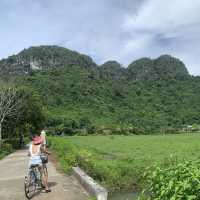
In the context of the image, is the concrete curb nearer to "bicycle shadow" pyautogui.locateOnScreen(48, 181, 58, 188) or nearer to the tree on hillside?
"bicycle shadow" pyautogui.locateOnScreen(48, 181, 58, 188)

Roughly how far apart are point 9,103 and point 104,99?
6526cm

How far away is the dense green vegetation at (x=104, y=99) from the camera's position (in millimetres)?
84312

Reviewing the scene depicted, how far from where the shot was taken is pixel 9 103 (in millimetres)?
38469

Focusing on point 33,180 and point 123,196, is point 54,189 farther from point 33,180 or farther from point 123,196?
point 123,196

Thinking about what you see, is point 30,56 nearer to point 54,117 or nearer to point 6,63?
point 6,63

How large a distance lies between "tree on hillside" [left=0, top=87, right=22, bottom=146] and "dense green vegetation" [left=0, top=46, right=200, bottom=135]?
29.7 metres

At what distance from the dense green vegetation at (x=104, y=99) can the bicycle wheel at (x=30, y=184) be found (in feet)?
203

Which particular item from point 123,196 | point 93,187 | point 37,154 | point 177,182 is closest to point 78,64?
point 123,196

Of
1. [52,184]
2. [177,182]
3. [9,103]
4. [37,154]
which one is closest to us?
[177,182]

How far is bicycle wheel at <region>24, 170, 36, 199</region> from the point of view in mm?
11086

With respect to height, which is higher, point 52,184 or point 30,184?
point 30,184

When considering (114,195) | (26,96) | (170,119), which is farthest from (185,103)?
(114,195)

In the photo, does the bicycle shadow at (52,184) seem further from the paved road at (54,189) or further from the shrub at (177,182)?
the shrub at (177,182)

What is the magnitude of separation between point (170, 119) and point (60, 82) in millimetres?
27390
